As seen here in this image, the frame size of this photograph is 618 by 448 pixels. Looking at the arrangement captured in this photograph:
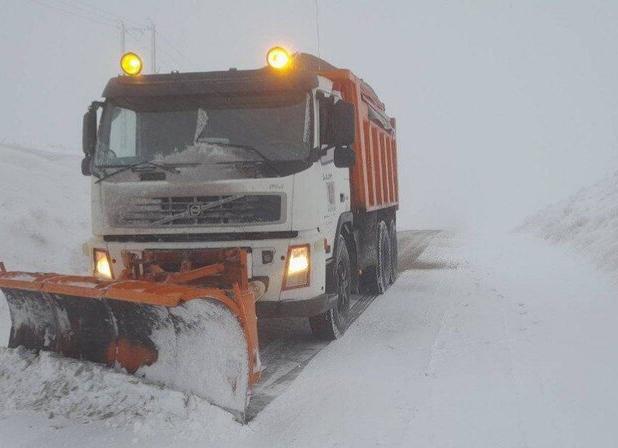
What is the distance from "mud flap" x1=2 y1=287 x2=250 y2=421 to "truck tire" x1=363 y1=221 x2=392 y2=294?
482 cm

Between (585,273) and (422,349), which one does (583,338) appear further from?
(585,273)

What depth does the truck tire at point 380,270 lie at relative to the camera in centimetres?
875

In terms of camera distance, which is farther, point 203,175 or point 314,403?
point 203,175

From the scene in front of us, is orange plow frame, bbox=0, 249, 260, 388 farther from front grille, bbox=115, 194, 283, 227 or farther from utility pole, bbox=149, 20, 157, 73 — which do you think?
utility pole, bbox=149, 20, 157, 73

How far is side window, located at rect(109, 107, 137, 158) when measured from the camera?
18.2ft

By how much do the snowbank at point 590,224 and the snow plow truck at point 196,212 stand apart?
5923 millimetres

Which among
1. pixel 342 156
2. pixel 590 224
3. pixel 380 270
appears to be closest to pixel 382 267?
pixel 380 270

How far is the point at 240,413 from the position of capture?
13.0 feet

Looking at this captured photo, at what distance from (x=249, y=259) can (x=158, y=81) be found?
1.90 metres

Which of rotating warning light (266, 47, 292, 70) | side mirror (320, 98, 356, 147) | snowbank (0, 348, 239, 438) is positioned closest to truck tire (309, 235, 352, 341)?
side mirror (320, 98, 356, 147)

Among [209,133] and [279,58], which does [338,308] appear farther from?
[279,58]

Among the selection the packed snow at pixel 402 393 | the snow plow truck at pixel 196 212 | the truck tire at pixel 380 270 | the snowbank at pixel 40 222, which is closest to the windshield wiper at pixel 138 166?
the snow plow truck at pixel 196 212

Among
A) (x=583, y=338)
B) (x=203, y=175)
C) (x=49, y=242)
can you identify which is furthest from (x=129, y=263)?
(x=49, y=242)

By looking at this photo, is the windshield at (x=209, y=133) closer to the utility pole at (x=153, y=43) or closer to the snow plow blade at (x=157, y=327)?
the snow plow blade at (x=157, y=327)
